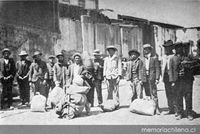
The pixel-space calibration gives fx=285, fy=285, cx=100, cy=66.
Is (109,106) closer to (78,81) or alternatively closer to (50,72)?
(78,81)

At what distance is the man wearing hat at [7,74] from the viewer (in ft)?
21.9

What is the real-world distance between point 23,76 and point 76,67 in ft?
4.40

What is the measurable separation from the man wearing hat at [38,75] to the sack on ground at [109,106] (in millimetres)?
1439

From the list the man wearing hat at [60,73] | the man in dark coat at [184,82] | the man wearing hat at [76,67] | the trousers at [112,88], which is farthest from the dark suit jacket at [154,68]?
the man wearing hat at [60,73]

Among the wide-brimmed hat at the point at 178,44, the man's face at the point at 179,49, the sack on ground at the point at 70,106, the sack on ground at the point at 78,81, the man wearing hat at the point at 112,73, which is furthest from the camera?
the man wearing hat at the point at 112,73

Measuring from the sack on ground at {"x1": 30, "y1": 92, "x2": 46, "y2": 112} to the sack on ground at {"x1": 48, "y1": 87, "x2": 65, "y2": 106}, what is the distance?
18cm

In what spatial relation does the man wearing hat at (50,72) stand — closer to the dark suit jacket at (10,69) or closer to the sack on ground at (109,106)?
the dark suit jacket at (10,69)

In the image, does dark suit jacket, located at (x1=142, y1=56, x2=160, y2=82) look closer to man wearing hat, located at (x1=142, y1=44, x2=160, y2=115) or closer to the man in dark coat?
man wearing hat, located at (x1=142, y1=44, x2=160, y2=115)

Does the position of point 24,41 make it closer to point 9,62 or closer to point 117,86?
point 9,62

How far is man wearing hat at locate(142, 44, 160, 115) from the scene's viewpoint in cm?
620

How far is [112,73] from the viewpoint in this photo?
6.53 metres

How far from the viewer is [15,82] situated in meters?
6.89

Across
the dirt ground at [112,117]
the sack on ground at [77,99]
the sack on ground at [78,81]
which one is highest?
the sack on ground at [78,81]

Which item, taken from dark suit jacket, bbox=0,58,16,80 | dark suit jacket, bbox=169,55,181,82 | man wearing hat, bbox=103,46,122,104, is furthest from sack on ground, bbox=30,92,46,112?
dark suit jacket, bbox=169,55,181,82
